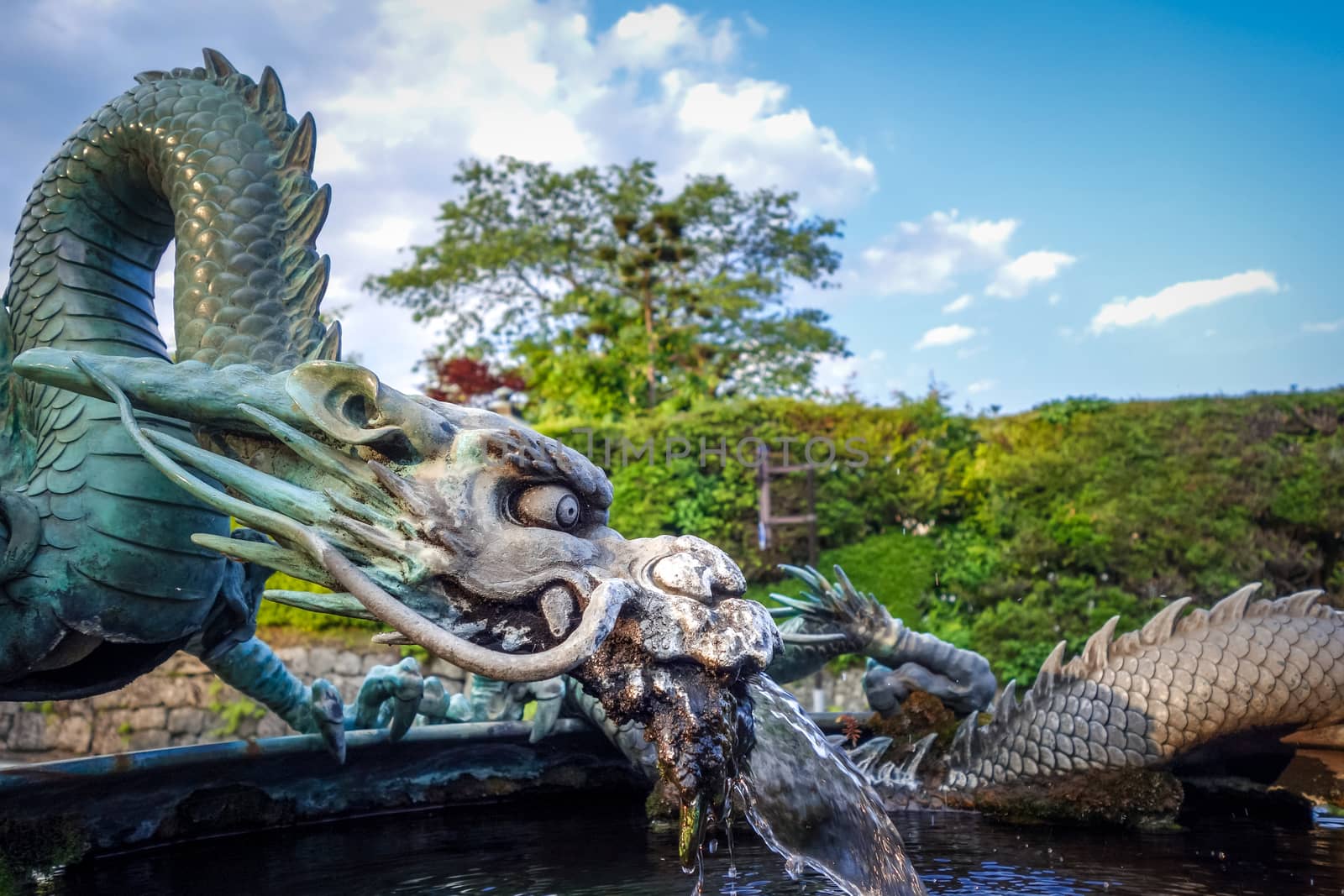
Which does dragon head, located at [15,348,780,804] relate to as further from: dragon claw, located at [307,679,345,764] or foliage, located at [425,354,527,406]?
foliage, located at [425,354,527,406]

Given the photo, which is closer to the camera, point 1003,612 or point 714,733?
point 714,733

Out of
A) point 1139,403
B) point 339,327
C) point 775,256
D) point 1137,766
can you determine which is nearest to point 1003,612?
point 1139,403

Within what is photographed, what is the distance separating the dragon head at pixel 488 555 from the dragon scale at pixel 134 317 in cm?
45

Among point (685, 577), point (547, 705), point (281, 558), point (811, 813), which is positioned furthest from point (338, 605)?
point (547, 705)

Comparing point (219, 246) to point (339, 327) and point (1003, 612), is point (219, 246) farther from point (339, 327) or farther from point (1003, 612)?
point (1003, 612)

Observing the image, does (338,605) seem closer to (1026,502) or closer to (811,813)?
(811,813)

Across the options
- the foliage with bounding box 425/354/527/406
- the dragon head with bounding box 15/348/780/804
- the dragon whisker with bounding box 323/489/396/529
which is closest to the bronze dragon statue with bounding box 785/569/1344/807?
the dragon head with bounding box 15/348/780/804

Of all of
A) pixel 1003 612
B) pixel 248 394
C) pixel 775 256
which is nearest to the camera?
pixel 248 394

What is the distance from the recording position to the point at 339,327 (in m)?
2.54

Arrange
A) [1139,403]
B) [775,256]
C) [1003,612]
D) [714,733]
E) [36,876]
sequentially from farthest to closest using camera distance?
1. [775,256]
2. [1139,403]
3. [1003,612]
4. [36,876]
5. [714,733]

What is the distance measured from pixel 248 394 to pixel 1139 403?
9910 millimetres

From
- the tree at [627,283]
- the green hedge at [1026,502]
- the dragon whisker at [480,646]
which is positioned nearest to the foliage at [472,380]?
the tree at [627,283]

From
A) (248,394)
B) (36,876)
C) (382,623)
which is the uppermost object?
(248,394)

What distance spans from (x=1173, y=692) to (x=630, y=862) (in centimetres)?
191
